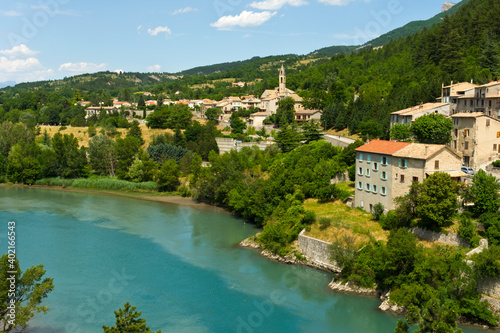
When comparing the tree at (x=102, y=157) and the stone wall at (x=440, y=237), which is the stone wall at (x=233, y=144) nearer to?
the tree at (x=102, y=157)

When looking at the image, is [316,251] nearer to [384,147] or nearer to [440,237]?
[440,237]

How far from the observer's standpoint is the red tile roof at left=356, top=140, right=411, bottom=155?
80.6 ft

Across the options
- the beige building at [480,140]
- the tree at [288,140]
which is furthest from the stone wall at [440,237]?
the tree at [288,140]

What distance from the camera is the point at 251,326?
59.8 feet

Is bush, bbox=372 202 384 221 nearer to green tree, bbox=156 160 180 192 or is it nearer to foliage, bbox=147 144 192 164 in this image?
green tree, bbox=156 160 180 192

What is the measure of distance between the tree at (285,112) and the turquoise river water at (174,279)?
72.1 ft

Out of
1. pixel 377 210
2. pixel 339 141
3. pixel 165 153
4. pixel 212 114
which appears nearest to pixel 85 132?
pixel 212 114

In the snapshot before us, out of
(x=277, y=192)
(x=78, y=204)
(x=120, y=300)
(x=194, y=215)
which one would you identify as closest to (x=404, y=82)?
(x=277, y=192)

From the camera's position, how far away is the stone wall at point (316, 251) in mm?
23141

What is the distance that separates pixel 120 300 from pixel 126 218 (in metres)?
14.1

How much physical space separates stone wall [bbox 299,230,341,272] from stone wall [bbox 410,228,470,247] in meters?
4.55

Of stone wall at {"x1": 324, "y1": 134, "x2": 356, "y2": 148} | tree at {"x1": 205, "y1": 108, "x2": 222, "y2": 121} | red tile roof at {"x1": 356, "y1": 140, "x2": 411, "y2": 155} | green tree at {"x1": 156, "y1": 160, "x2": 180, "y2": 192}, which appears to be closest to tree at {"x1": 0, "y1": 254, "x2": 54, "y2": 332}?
red tile roof at {"x1": 356, "y1": 140, "x2": 411, "y2": 155}

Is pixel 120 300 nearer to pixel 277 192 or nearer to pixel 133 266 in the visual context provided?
pixel 133 266

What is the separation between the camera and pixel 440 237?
69.4 feet
